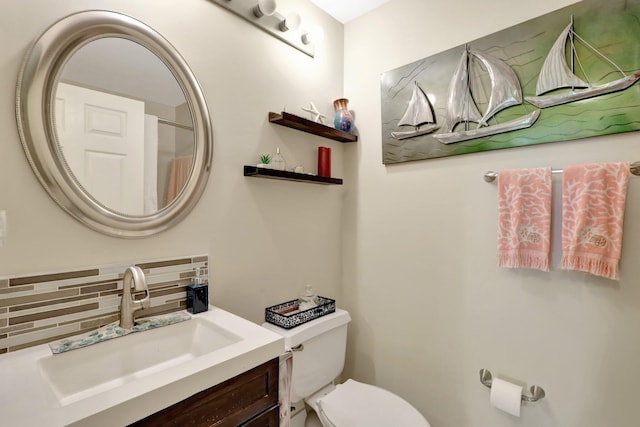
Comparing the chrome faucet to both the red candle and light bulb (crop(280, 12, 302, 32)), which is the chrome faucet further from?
light bulb (crop(280, 12, 302, 32))

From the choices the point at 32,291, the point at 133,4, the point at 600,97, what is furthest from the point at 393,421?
the point at 133,4

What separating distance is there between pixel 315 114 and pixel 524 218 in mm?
1115

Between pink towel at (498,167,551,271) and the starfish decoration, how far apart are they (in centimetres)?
93

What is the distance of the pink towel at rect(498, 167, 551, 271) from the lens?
1.24m

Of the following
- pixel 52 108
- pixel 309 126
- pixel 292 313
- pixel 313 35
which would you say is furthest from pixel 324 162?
pixel 52 108

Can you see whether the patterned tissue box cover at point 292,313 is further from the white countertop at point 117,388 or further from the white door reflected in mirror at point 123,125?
the white door reflected in mirror at point 123,125

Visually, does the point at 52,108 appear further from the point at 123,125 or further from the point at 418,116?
the point at 418,116

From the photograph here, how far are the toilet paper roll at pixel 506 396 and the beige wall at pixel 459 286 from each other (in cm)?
8

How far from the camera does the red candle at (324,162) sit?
1.75m

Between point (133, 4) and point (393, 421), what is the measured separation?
1.89 m

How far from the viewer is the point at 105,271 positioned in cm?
104

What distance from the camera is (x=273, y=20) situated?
1537 millimetres

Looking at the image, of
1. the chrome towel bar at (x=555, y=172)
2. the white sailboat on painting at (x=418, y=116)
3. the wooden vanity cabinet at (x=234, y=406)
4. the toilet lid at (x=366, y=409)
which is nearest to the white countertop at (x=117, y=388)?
the wooden vanity cabinet at (x=234, y=406)

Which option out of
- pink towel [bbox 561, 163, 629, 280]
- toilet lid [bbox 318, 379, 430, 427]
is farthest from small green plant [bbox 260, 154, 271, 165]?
pink towel [bbox 561, 163, 629, 280]
